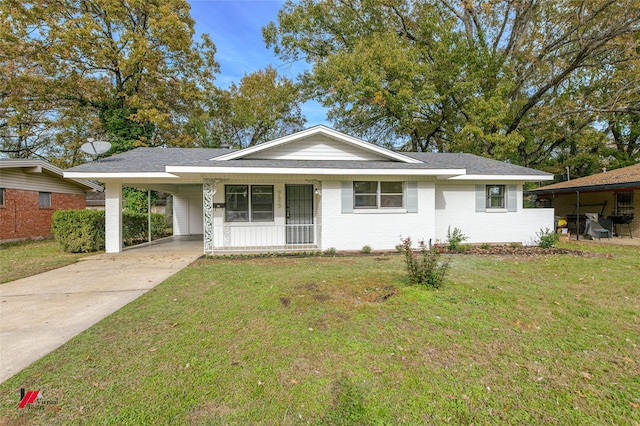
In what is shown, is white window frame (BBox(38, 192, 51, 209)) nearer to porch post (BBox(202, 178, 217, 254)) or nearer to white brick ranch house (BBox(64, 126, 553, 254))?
white brick ranch house (BBox(64, 126, 553, 254))

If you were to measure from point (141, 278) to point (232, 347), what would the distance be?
4167mm

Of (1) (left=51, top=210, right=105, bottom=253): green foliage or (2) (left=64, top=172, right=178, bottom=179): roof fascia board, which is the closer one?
(2) (left=64, top=172, right=178, bottom=179): roof fascia board

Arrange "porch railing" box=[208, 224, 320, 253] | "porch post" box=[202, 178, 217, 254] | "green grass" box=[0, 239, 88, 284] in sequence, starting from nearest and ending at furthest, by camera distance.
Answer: "green grass" box=[0, 239, 88, 284] → "porch post" box=[202, 178, 217, 254] → "porch railing" box=[208, 224, 320, 253]

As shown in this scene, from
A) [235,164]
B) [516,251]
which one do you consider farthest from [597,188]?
[235,164]

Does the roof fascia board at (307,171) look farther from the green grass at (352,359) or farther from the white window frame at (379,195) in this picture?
the green grass at (352,359)

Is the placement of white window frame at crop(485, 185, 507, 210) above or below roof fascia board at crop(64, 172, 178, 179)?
below

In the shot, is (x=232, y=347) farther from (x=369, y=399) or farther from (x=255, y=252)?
(x=255, y=252)

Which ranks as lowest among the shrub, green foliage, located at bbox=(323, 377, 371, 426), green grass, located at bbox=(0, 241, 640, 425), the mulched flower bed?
green foliage, located at bbox=(323, 377, 371, 426)

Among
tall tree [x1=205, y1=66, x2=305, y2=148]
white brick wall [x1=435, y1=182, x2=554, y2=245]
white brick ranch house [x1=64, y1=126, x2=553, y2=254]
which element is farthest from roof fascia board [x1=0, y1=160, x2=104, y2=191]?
white brick wall [x1=435, y1=182, x2=554, y2=245]

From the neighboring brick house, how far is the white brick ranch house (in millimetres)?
5679

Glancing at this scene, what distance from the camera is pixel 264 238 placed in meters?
10.2

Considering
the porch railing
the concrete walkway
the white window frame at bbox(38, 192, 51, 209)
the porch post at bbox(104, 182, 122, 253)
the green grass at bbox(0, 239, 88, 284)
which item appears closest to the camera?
the concrete walkway

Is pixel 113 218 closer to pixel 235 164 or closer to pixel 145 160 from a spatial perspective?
pixel 145 160

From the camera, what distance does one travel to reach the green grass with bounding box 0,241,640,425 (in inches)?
86.5
